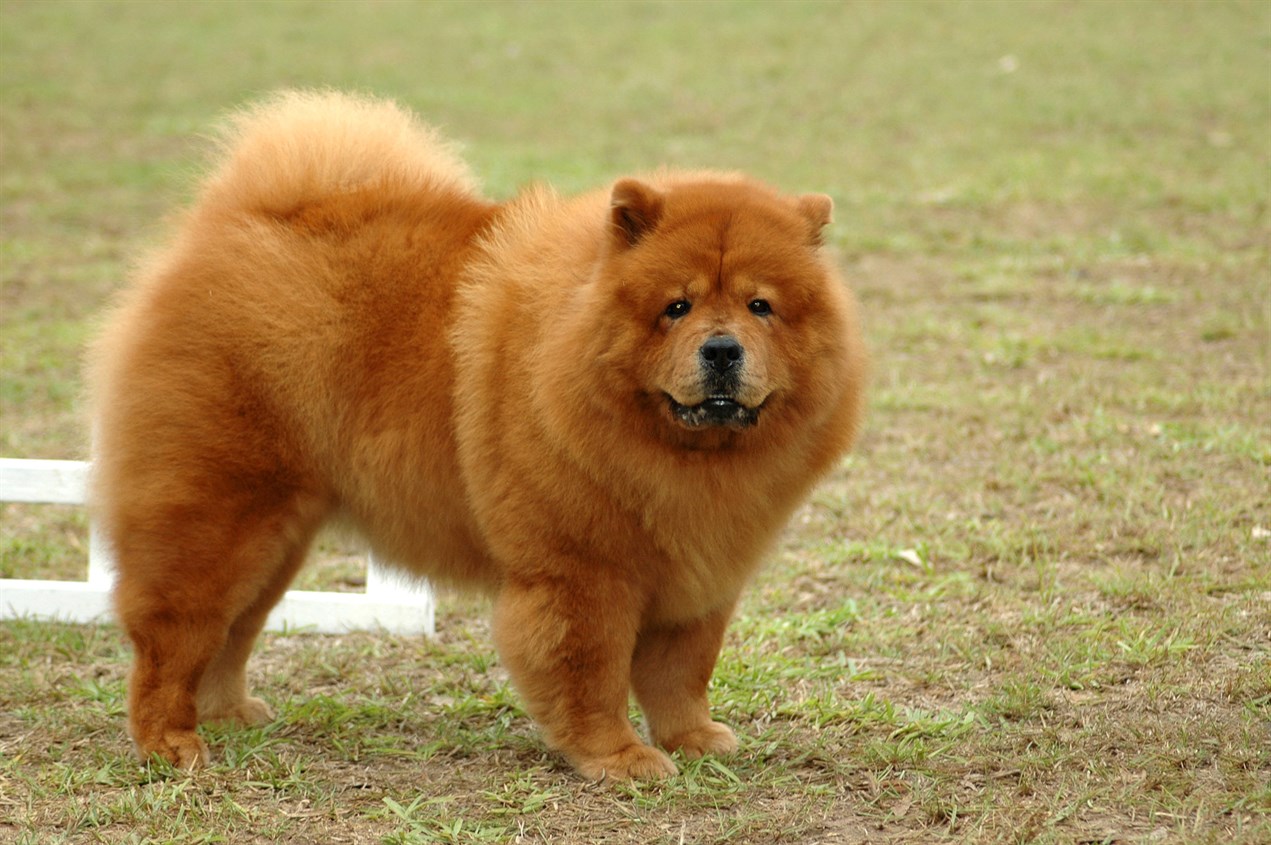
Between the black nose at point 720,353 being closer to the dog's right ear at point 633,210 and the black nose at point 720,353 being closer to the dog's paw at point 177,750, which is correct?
the dog's right ear at point 633,210

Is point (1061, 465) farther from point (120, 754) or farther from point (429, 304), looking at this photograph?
point (120, 754)

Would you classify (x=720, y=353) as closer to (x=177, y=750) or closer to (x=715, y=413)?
(x=715, y=413)

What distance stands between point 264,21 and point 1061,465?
15.3 m

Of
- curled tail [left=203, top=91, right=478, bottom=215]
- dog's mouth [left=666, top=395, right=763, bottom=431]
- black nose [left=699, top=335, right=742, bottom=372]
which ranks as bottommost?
dog's mouth [left=666, top=395, right=763, bottom=431]

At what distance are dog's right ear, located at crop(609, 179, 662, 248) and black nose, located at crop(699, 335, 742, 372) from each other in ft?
1.29

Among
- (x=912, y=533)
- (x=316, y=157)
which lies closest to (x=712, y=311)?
(x=316, y=157)

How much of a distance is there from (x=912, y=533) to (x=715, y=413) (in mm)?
2304

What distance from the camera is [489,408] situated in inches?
145

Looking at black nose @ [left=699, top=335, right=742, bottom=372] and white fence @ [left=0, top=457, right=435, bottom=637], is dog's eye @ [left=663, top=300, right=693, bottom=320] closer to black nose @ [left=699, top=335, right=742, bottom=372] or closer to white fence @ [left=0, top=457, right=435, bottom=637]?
black nose @ [left=699, top=335, right=742, bottom=372]

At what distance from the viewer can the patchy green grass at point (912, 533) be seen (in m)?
3.56

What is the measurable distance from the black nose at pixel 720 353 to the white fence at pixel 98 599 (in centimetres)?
183

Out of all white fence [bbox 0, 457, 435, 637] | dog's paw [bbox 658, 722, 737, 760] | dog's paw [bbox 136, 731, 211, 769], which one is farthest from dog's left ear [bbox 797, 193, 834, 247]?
dog's paw [bbox 136, 731, 211, 769]

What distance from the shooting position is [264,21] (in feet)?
61.2

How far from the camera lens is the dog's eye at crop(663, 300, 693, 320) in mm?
3484
